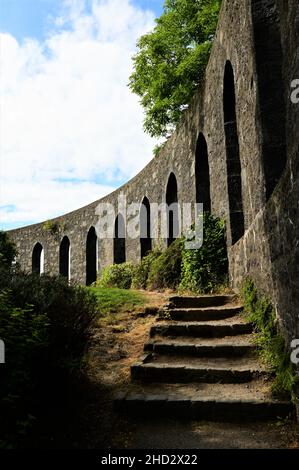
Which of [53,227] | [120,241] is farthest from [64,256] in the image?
[120,241]

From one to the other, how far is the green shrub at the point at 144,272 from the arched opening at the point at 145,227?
1.95 meters

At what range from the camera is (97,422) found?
11.6ft

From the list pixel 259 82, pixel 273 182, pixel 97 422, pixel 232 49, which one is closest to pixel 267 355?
pixel 97 422

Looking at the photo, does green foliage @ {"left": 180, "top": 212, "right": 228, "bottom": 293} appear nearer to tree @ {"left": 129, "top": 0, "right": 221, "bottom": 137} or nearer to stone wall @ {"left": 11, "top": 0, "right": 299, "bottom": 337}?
stone wall @ {"left": 11, "top": 0, "right": 299, "bottom": 337}

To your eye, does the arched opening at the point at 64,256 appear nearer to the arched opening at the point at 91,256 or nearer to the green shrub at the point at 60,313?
the arched opening at the point at 91,256

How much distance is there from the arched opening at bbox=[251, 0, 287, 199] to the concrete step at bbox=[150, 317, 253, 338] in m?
1.70

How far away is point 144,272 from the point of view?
1184 cm

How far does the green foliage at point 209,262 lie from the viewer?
757 centimetres

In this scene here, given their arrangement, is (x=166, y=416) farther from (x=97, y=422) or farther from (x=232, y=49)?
(x=232, y=49)

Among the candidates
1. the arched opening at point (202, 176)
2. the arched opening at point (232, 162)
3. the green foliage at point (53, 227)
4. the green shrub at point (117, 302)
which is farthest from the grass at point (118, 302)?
the green foliage at point (53, 227)

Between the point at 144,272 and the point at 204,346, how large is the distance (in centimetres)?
722

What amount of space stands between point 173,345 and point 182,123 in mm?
7557

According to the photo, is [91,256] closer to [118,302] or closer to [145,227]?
[145,227]

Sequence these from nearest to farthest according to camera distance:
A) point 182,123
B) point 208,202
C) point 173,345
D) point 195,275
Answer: point 173,345 → point 195,275 → point 208,202 → point 182,123
